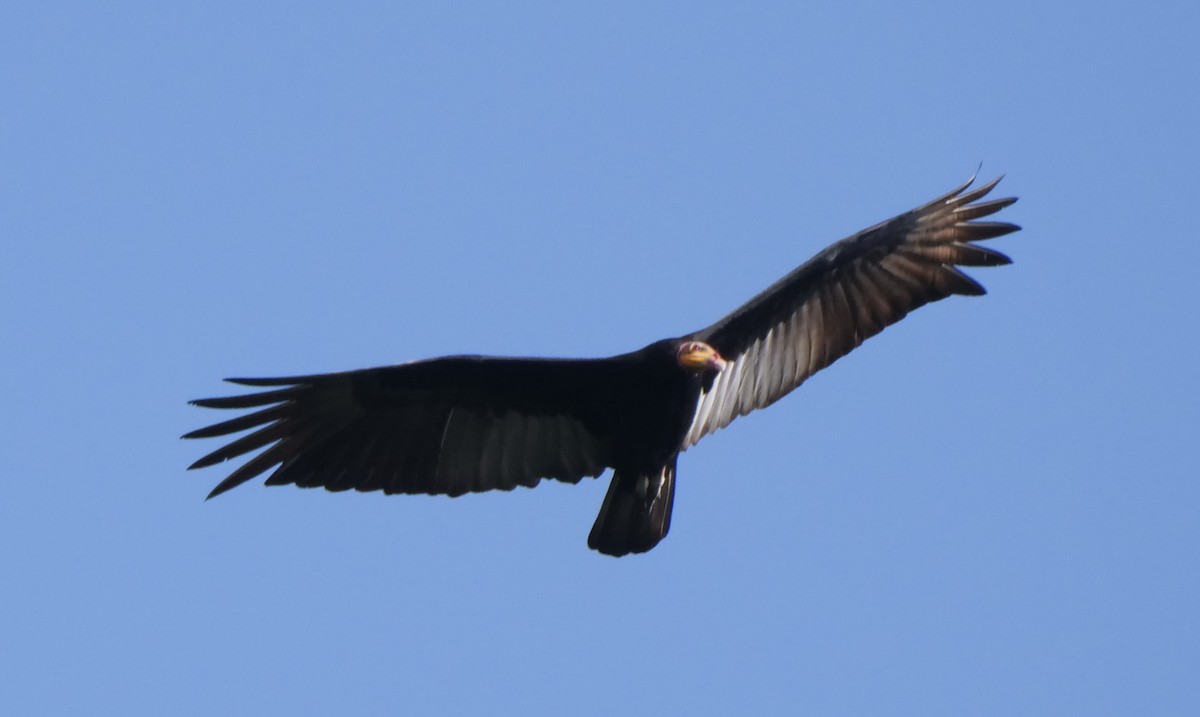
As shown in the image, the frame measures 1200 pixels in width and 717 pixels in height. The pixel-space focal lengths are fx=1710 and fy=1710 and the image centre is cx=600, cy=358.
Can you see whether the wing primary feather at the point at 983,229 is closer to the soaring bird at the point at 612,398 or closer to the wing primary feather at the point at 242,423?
the soaring bird at the point at 612,398

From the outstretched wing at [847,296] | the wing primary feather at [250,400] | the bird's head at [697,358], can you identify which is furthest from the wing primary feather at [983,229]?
the wing primary feather at [250,400]

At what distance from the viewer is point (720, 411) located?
960 centimetres

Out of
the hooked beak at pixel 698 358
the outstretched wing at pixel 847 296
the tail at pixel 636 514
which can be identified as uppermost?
the outstretched wing at pixel 847 296

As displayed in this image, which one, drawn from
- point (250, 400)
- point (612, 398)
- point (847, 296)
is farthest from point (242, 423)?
point (847, 296)

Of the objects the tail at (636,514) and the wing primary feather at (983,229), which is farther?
the wing primary feather at (983,229)

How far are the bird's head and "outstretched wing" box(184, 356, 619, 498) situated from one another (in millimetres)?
428

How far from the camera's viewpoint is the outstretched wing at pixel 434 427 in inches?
348

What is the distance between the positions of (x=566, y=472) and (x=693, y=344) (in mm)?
1117

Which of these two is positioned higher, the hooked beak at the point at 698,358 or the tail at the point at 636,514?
the hooked beak at the point at 698,358

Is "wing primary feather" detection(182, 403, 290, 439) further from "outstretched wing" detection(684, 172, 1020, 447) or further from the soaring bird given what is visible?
"outstretched wing" detection(684, 172, 1020, 447)

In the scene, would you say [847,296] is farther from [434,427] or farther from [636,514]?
[434,427]

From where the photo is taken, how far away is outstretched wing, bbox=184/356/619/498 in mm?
8844

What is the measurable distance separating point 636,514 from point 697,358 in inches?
38.3

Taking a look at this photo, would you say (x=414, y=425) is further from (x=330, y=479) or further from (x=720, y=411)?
(x=720, y=411)
